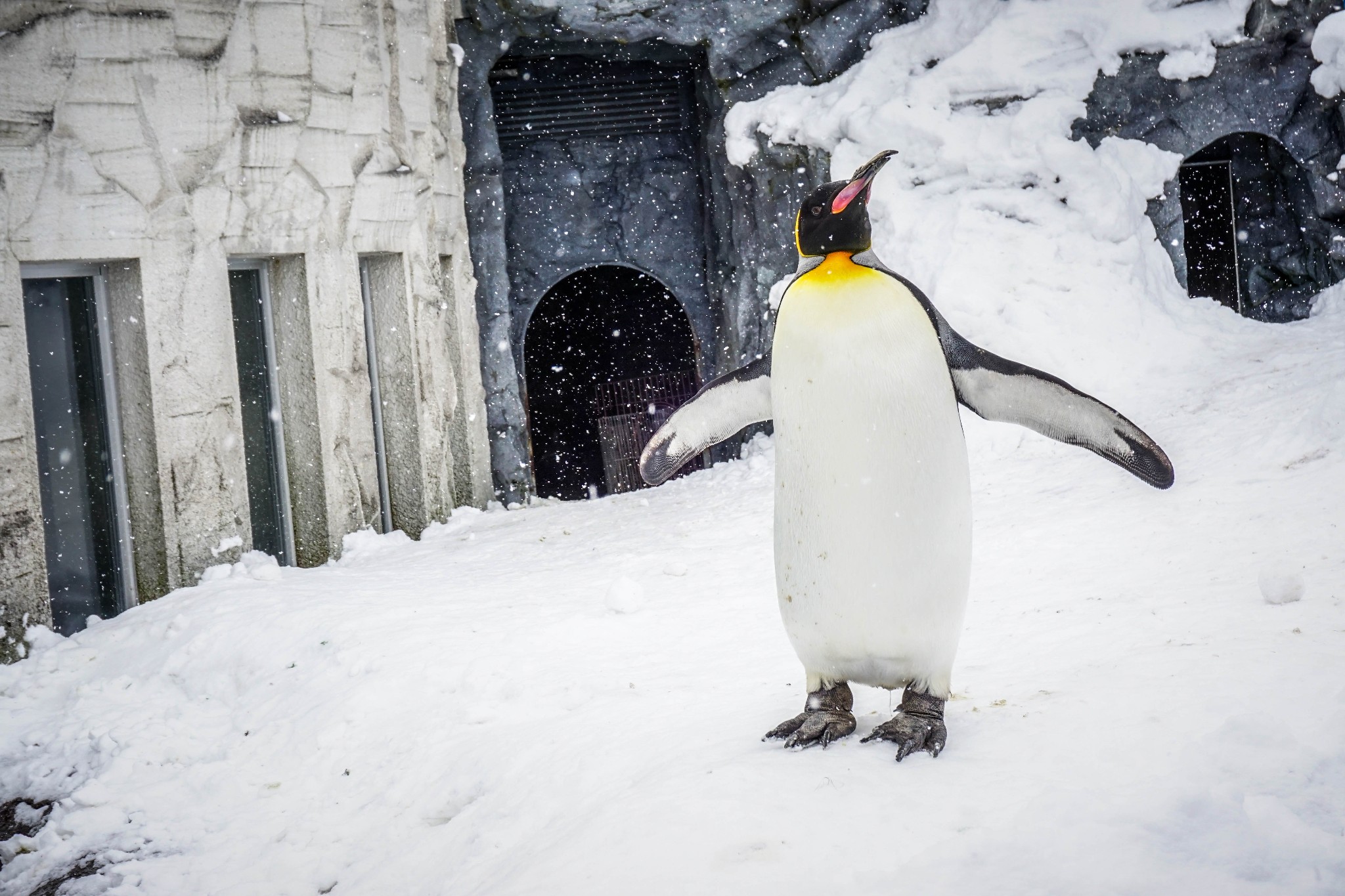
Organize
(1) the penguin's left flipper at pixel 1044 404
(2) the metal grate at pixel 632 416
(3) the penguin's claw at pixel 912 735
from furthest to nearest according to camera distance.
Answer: (2) the metal grate at pixel 632 416 → (1) the penguin's left flipper at pixel 1044 404 → (3) the penguin's claw at pixel 912 735

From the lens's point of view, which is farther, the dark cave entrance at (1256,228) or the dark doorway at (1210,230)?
the dark doorway at (1210,230)

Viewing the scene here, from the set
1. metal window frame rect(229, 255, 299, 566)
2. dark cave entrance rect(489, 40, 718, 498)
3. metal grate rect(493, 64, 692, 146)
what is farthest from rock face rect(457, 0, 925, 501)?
metal window frame rect(229, 255, 299, 566)

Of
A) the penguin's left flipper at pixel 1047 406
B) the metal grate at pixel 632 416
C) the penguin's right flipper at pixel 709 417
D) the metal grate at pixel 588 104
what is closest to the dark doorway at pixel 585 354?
the metal grate at pixel 632 416

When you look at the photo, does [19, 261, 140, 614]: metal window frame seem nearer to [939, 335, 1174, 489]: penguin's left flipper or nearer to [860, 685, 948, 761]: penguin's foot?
[860, 685, 948, 761]: penguin's foot

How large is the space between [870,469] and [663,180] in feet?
21.5

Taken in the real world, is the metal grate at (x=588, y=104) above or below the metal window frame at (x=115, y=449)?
above

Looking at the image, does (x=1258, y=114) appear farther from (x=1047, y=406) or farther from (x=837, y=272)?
(x=837, y=272)

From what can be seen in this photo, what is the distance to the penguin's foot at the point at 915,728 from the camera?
2.08 m

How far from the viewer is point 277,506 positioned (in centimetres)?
564

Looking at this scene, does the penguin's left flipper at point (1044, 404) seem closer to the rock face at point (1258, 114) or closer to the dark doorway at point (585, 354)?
the rock face at point (1258, 114)

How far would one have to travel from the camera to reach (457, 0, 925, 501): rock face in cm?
718

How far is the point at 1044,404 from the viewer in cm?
236

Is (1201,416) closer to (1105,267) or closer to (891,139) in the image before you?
(1105,267)

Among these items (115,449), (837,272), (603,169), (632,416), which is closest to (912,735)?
(837,272)
